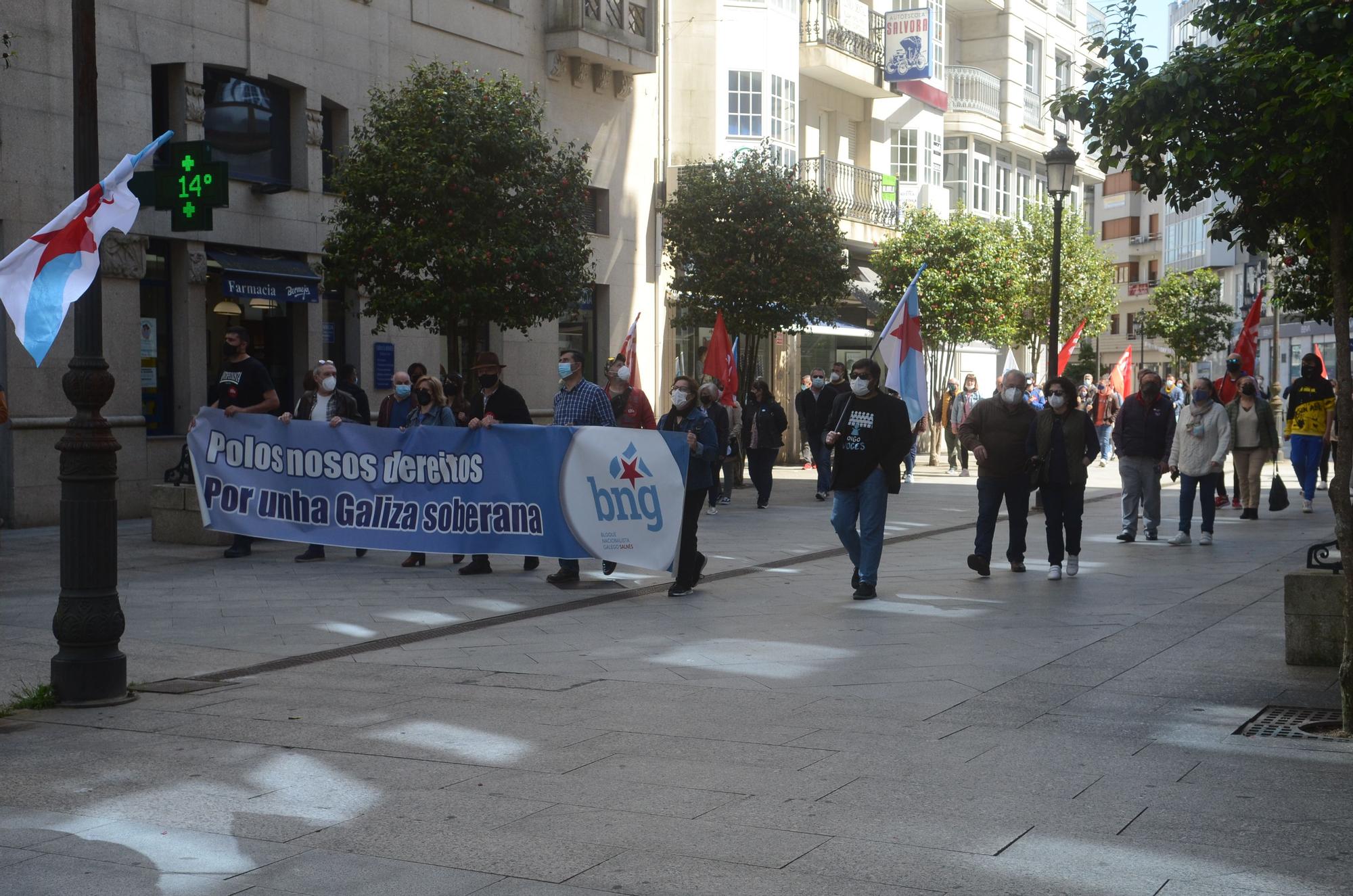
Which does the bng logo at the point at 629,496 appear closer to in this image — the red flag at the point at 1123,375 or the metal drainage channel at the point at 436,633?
the metal drainage channel at the point at 436,633

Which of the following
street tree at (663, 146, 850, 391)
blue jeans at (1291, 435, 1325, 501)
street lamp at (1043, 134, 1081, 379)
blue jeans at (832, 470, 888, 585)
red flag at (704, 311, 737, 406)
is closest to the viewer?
blue jeans at (832, 470, 888, 585)

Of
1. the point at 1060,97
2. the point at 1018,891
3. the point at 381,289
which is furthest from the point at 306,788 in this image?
the point at 381,289

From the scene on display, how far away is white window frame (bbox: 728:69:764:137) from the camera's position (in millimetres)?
30125

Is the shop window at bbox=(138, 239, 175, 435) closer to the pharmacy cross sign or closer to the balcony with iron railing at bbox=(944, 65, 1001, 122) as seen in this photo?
the pharmacy cross sign

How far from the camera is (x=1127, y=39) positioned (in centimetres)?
809

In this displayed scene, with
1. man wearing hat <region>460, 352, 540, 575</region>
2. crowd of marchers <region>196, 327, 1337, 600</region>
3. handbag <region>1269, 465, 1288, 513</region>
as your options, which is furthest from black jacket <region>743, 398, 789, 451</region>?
man wearing hat <region>460, 352, 540, 575</region>

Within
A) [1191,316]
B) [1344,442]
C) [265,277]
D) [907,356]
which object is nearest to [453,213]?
[265,277]

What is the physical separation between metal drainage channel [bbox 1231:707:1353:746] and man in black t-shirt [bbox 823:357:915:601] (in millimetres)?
4584

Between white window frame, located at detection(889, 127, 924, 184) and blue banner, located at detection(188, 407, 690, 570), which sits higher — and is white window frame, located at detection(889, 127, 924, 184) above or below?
above

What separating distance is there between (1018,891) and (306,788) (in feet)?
9.45

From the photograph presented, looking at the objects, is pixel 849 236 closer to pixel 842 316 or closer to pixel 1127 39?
pixel 842 316

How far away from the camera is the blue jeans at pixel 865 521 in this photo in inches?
452

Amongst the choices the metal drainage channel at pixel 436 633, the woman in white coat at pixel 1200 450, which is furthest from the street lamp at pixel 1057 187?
the metal drainage channel at pixel 436 633

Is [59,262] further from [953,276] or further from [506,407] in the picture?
[953,276]
